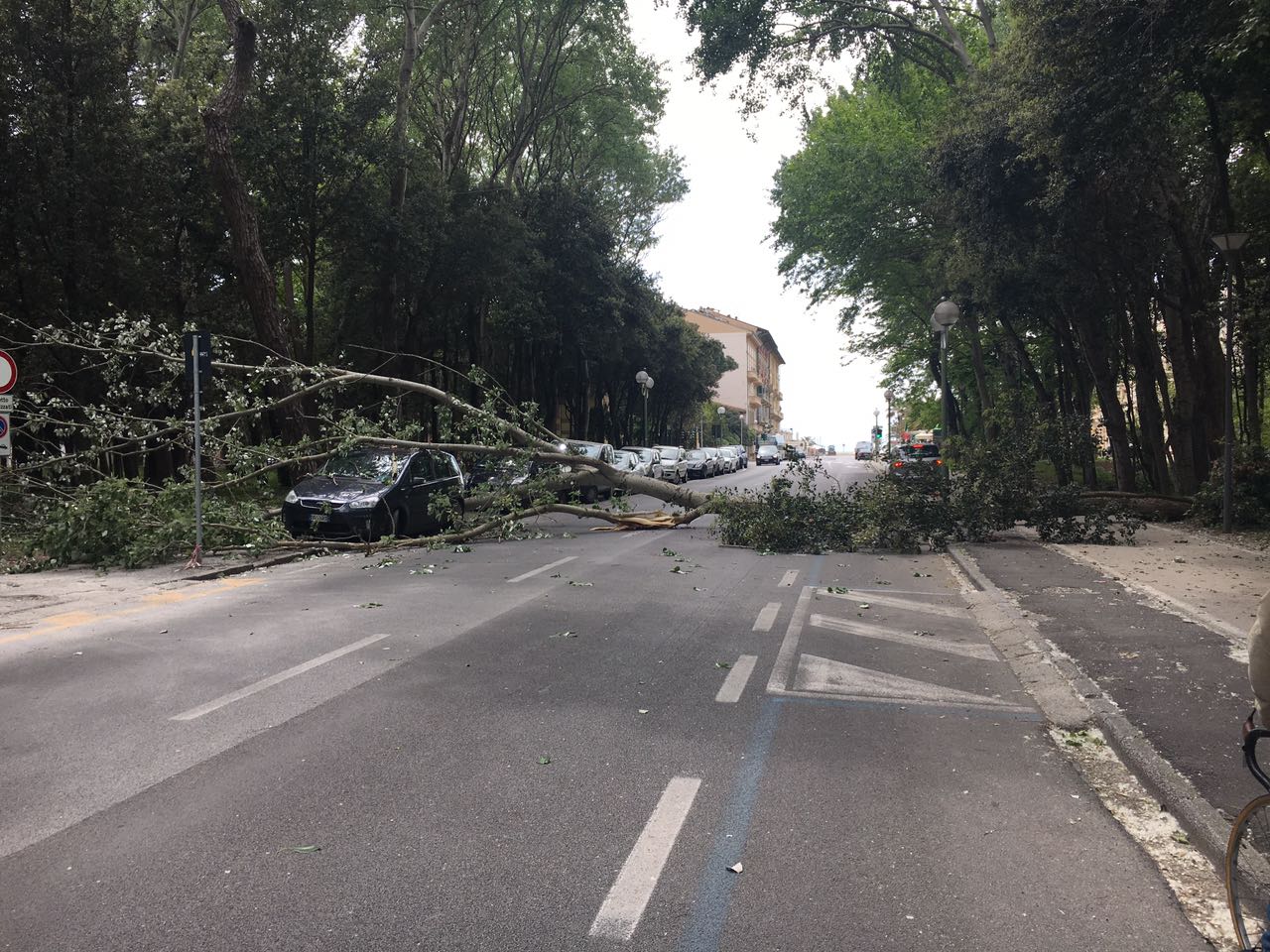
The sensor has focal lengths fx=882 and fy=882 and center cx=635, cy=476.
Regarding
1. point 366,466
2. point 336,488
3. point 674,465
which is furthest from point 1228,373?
point 674,465

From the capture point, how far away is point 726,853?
3529 mm

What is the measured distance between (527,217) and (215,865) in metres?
29.3

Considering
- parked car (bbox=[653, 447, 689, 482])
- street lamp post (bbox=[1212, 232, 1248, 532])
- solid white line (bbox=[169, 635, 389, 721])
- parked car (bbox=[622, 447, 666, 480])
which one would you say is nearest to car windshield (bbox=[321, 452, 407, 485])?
solid white line (bbox=[169, 635, 389, 721])

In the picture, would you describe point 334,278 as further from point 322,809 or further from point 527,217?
point 322,809

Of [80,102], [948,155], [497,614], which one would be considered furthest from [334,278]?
[497,614]

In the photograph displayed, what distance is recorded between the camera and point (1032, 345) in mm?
29469

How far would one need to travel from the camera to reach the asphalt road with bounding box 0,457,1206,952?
3.04 m

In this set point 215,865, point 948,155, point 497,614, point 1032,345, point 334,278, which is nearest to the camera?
point 215,865

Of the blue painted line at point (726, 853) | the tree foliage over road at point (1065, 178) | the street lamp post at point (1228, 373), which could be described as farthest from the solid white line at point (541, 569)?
the street lamp post at point (1228, 373)

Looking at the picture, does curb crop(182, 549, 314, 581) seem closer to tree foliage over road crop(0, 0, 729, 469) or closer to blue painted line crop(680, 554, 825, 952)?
tree foliage over road crop(0, 0, 729, 469)

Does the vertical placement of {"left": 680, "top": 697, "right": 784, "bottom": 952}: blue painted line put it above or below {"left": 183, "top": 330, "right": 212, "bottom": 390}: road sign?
below

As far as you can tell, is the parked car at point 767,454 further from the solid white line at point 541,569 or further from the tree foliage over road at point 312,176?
the solid white line at point 541,569

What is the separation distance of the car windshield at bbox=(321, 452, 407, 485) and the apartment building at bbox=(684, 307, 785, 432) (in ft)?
271

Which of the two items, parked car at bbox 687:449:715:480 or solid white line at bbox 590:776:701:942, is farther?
parked car at bbox 687:449:715:480
